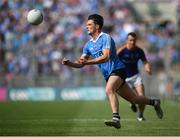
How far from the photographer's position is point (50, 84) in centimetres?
3291

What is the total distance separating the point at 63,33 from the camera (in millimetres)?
34969

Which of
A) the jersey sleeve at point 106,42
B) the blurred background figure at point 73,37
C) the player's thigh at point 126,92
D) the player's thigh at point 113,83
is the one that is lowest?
the blurred background figure at point 73,37

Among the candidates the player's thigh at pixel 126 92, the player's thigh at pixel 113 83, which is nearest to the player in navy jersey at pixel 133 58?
the player's thigh at pixel 126 92

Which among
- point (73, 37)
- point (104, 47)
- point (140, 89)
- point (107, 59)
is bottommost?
point (73, 37)

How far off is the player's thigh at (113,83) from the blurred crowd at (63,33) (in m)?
19.0

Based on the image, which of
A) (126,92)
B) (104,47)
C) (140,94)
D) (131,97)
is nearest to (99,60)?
(104,47)

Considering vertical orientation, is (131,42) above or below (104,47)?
below

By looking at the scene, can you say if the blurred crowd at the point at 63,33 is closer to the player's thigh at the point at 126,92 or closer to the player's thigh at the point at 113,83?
the player's thigh at the point at 126,92

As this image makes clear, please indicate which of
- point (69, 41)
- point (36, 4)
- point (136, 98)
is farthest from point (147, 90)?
point (136, 98)

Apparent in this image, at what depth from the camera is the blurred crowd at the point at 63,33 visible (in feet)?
108

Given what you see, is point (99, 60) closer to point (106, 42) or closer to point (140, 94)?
point (106, 42)

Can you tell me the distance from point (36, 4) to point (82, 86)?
5806mm

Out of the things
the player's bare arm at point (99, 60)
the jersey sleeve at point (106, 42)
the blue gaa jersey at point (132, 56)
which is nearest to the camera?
the player's bare arm at point (99, 60)

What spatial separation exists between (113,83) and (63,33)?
72.1ft
